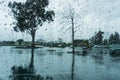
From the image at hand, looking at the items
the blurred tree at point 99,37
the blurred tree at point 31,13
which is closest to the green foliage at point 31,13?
the blurred tree at point 31,13

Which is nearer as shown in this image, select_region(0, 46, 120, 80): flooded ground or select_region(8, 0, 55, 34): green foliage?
select_region(0, 46, 120, 80): flooded ground

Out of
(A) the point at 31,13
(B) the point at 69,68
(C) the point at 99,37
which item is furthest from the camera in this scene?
(C) the point at 99,37

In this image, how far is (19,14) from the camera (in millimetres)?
58562

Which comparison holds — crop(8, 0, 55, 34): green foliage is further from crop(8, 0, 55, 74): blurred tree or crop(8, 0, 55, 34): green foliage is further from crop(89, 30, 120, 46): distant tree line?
crop(89, 30, 120, 46): distant tree line

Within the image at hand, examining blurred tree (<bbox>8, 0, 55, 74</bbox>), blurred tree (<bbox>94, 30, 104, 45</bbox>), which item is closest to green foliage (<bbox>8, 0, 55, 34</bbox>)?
blurred tree (<bbox>8, 0, 55, 74</bbox>)

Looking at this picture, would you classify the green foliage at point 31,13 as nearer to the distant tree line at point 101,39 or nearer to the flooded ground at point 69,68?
the flooded ground at point 69,68

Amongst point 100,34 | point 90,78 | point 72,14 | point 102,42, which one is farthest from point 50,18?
point 102,42

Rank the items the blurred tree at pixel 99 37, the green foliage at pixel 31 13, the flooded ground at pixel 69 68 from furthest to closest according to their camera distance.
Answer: the blurred tree at pixel 99 37 < the green foliage at pixel 31 13 < the flooded ground at pixel 69 68

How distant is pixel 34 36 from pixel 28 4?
697 centimetres

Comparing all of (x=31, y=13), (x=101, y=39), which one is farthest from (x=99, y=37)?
(x=31, y=13)

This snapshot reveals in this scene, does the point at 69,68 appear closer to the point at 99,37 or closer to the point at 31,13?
the point at 31,13

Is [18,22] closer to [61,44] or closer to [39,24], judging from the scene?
[39,24]

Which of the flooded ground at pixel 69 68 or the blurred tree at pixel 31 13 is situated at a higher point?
the blurred tree at pixel 31 13

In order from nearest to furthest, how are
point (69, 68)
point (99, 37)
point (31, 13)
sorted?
point (69, 68)
point (31, 13)
point (99, 37)
